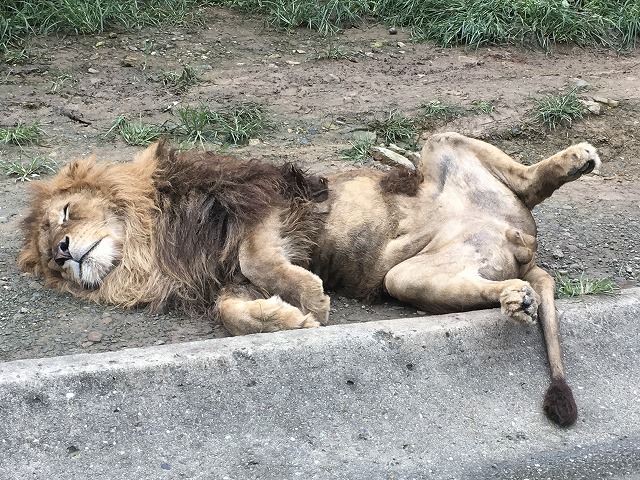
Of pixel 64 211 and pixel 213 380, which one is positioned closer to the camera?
pixel 213 380

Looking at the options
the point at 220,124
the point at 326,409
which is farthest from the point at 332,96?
the point at 326,409

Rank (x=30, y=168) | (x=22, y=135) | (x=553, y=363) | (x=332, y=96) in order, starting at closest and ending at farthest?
(x=553, y=363) → (x=30, y=168) → (x=22, y=135) → (x=332, y=96)

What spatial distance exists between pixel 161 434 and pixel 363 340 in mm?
826

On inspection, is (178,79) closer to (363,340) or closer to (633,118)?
(633,118)

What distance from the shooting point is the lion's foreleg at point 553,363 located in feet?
10.8

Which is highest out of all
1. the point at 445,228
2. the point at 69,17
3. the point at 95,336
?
the point at 445,228

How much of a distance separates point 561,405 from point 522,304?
0.39m

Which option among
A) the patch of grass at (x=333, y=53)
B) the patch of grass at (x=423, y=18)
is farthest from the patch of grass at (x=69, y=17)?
the patch of grass at (x=333, y=53)

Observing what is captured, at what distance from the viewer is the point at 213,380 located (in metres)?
3.22

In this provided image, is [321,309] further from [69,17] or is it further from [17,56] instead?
[69,17]

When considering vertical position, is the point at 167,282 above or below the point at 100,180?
below

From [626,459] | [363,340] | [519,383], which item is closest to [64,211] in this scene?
[363,340]

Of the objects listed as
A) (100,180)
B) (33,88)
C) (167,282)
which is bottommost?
(33,88)

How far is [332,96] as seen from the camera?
709cm
